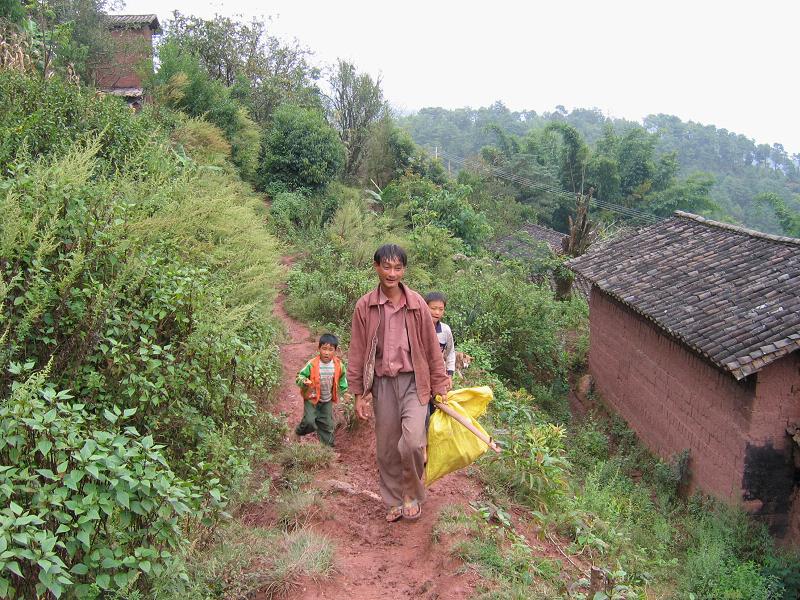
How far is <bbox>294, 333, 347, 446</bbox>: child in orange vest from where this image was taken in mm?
5402

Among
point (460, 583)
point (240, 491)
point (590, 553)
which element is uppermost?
point (240, 491)

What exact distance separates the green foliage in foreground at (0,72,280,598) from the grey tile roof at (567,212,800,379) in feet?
19.3

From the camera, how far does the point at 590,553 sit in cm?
454

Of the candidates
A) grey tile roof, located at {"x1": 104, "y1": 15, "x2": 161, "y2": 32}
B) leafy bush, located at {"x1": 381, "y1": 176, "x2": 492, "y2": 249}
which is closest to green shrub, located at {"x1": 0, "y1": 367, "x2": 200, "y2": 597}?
leafy bush, located at {"x1": 381, "y1": 176, "x2": 492, "y2": 249}

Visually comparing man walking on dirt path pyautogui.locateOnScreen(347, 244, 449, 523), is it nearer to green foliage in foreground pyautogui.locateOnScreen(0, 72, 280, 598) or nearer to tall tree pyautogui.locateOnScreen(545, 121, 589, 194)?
green foliage in foreground pyautogui.locateOnScreen(0, 72, 280, 598)

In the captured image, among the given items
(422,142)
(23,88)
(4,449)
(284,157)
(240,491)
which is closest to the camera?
(4,449)

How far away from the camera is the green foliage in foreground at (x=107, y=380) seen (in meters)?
2.68

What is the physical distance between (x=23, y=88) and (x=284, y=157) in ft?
39.7

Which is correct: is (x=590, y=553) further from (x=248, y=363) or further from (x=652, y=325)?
(x=652, y=325)

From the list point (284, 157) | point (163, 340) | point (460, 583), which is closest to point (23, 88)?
point (163, 340)

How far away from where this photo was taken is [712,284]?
32.4 ft

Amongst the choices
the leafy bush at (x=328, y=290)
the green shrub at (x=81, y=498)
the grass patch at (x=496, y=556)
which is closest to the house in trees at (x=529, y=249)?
the leafy bush at (x=328, y=290)

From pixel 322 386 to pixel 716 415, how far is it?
5.95m

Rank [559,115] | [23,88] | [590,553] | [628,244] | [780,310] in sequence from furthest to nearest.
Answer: [559,115]
[628,244]
[780,310]
[23,88]
[590,553]
